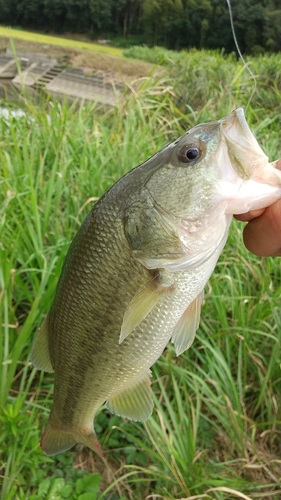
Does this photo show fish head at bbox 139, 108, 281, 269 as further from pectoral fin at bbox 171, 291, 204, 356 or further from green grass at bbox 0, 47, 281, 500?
green grass at bbox 0, 47, 281, 500

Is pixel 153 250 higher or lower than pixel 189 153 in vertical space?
lower

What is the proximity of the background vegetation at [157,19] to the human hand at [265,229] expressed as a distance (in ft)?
7.32

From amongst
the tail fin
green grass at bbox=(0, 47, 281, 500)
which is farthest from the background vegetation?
the tail fin

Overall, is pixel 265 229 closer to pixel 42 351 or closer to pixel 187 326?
pixel 187 326

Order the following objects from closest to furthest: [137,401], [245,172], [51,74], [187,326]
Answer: [245,172] < [187,326] < [137,401] < [51,74]

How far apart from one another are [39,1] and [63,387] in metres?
3.84

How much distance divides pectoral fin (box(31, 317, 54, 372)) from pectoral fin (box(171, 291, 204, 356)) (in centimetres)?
34

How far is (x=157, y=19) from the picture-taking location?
131 inches

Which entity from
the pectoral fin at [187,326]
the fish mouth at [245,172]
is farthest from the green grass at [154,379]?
the fish mouth at [245,172]

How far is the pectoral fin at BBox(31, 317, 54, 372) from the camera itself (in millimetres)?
999

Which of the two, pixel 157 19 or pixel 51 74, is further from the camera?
pixel 51 74

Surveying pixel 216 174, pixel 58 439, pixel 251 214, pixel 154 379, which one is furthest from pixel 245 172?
pixel 154 379

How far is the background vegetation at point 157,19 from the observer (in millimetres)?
2799

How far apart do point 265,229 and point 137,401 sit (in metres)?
0.52
